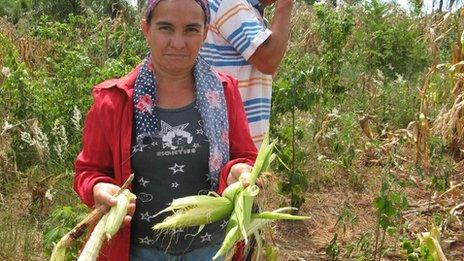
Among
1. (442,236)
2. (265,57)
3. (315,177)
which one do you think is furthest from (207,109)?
(315,177)

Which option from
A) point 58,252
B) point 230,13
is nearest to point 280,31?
point 230,13

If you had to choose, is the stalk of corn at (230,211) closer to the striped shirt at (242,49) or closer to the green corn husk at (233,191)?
the green corn husk at (233,191)

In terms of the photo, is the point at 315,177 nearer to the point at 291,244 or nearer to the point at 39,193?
the point at 291,244

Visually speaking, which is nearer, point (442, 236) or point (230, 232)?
point (230, 232)

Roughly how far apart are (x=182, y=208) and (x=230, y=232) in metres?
0.14

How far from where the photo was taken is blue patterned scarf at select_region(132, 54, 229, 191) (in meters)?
1.79

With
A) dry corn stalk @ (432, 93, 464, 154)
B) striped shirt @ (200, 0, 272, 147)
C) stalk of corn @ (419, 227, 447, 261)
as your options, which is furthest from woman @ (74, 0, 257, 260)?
dry corn stalk @ (432, 93, 464, 154)

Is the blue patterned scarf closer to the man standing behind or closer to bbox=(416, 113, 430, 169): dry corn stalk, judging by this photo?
the man standing behind

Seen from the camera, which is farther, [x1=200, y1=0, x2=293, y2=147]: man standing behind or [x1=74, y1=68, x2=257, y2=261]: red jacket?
[x1=200, y1=0, x2=293, y2=147]: man standing behind

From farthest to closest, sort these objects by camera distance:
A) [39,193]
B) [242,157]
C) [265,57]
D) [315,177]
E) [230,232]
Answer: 1. [315,177]
2. [39,193]
3. [265,57]
4. [242,157]
5. [230,232]

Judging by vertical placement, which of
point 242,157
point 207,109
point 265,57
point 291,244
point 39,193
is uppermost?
point 265,57

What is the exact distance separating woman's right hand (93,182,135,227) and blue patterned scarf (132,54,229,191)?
0.14m

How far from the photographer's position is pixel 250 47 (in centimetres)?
234

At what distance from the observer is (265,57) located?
2365mm
